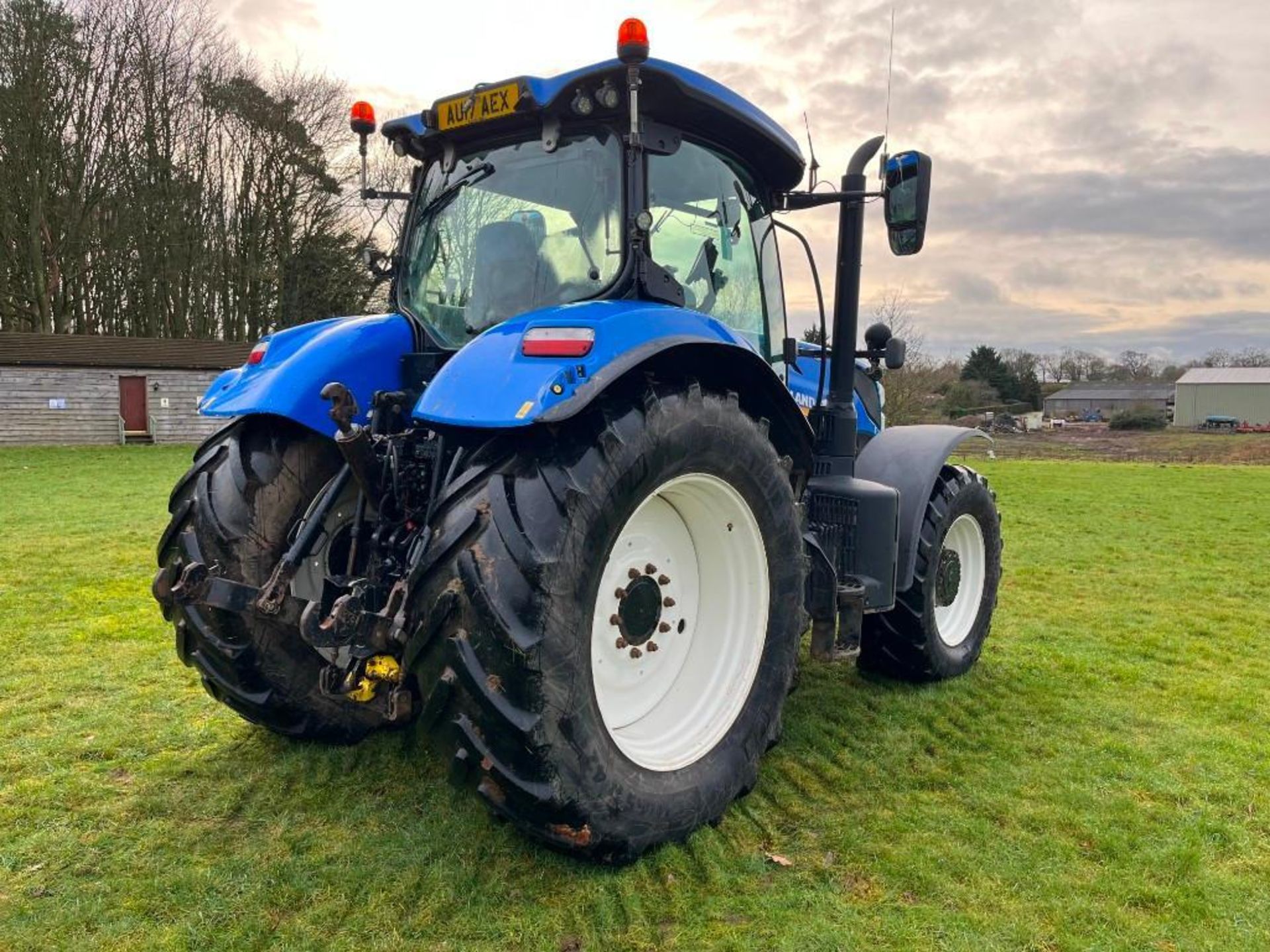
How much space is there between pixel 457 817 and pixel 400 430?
1.32 meters

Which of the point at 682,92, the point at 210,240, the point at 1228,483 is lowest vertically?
the point at 1228,483

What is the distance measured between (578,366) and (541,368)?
99mm

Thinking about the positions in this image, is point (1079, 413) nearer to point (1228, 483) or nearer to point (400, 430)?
point (1228, 483)

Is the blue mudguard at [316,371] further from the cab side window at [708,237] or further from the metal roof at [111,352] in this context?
the metal roof at [111,352]

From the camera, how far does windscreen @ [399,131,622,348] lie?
2.95 m

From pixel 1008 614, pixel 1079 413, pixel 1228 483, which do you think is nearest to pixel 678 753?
pixel 1008 614

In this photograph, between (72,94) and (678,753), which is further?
(72,94)

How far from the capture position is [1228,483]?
18.0 metres

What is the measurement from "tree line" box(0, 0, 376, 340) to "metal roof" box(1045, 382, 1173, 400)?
66.9m

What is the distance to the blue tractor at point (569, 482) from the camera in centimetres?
220

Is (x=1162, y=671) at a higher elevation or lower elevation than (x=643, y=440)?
lower

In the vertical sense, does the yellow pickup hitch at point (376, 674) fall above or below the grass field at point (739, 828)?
above

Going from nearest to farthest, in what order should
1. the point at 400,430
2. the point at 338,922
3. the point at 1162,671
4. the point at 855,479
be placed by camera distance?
1. the point at 338,922
2. the point at 400,430
3. the point at 855,479
4. the point at 1162,671

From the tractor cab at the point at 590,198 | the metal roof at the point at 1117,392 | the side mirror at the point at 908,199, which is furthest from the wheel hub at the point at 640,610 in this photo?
the metal roof at the point at 1117,392
